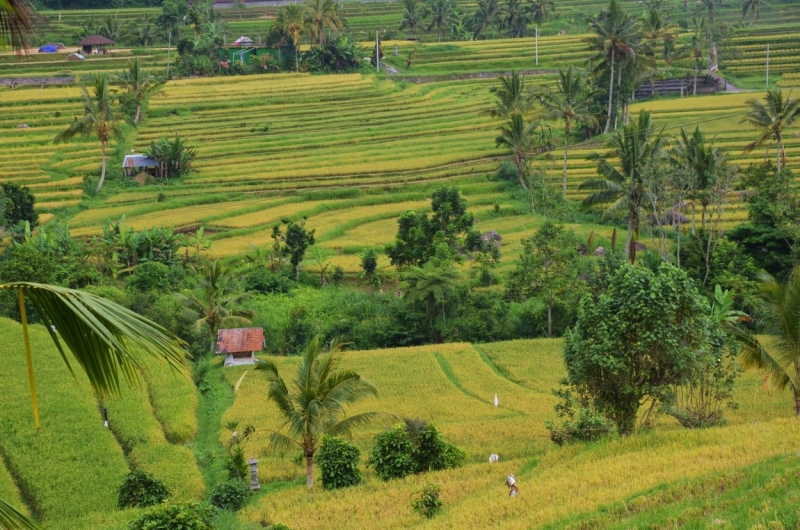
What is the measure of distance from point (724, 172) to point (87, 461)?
22078 mm

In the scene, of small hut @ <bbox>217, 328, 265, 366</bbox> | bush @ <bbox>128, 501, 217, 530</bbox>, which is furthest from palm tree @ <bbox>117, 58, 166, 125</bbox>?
bush @ <bbox>128, 501, 217, 530</bbox>

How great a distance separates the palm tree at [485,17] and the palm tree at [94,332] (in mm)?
73978

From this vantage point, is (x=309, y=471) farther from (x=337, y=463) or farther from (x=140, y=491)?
(x=140, y=491)

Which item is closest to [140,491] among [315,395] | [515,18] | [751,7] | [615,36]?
[315,395]

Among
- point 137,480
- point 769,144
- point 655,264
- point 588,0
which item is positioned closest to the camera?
point 137,480

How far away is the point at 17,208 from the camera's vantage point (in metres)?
36.8

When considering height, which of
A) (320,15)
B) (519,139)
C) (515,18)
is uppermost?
(320,15)

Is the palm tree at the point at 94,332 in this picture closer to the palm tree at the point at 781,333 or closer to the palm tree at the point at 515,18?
the palm tree at the point at 781,333

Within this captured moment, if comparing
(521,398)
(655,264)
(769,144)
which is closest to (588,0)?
(769,144)

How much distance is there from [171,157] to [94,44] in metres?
28.1

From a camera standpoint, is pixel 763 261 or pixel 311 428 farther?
pixel 763 261

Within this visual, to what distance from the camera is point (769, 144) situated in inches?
1635

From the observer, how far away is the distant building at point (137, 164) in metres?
45.2

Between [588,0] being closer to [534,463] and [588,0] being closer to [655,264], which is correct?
[655,264]
